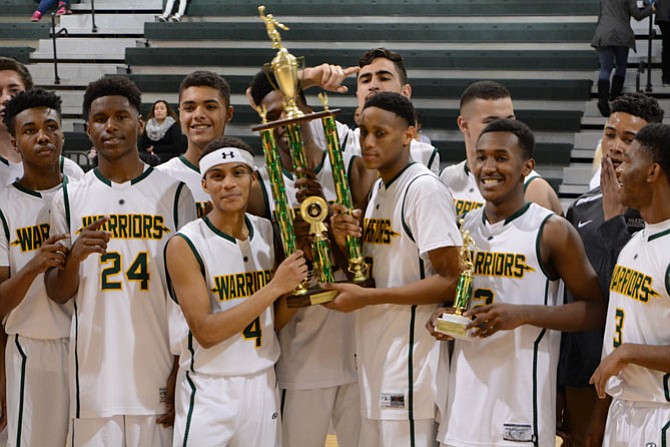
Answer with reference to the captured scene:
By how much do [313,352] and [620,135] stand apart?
1.45 meters

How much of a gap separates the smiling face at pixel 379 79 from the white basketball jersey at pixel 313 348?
653 millimetres

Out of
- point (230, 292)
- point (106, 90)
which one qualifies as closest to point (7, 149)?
point (106, 90)

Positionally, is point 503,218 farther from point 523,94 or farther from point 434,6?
point 434,6

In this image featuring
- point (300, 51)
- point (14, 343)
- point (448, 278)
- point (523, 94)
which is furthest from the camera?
point (300, 51)

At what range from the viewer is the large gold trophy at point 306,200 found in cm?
305

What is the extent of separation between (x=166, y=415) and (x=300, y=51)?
736cm

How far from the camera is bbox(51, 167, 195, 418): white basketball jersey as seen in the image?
3.34 metres

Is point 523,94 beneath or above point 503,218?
above

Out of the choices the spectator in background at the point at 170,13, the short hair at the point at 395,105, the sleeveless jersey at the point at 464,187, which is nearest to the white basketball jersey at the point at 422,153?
the sleeveless jersey at the point at 464,187

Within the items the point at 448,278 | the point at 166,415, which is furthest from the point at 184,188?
the point at 448,278

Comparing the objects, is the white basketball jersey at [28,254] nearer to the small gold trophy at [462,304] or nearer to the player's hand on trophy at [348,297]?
the player's hand on trophy at [348,297]

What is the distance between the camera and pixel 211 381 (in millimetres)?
3180

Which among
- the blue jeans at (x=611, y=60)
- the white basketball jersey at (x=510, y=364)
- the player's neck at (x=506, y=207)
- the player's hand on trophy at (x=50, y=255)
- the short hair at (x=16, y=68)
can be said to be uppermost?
the blue jeans at (x=611, y=60)

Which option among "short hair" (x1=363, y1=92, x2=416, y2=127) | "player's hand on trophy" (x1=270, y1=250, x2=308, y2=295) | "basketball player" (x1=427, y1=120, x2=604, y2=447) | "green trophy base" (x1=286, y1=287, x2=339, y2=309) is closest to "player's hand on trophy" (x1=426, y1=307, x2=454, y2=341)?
"basketball player" (x1=427, y1=120, x2=604, y2=447)
